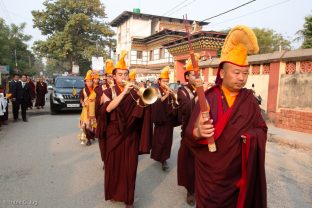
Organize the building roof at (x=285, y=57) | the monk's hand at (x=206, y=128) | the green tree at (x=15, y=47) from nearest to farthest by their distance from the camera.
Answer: the monk's hand at (x=206, y=128), the building roof at (x=285, y=57), the green tree at (x=15, y=47)

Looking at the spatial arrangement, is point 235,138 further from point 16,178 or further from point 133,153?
point 16,178

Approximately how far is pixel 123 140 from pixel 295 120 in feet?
22.9

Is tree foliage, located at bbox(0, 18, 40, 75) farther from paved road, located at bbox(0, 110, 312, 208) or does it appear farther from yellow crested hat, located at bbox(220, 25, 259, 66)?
yellow crested hat, located at bbox(220, 25, 259, 66)

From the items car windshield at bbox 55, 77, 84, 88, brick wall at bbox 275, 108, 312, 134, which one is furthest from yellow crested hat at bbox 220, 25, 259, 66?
car windshield at bbox 55, 77, 84, 88

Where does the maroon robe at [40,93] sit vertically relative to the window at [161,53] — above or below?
below

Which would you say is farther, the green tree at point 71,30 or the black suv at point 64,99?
the green tree at point 71,30

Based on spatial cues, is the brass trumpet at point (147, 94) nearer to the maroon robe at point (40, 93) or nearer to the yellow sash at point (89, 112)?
the yellow sash at point (89, 112)

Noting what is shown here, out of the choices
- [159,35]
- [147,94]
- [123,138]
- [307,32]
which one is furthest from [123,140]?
[159,35]

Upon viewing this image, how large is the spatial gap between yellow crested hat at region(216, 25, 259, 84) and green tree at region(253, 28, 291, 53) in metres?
40.0

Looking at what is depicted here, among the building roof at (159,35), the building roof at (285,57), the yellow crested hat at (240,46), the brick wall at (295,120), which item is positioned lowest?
the brick wall at (295,120)

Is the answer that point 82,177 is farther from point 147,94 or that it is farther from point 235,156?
point 235,156

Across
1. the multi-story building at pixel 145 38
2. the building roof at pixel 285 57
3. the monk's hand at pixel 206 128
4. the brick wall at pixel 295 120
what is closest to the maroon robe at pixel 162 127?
the monk's hand at pixel 206 128

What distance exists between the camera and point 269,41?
40500 millimetres

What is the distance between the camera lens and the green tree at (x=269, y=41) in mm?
40125
